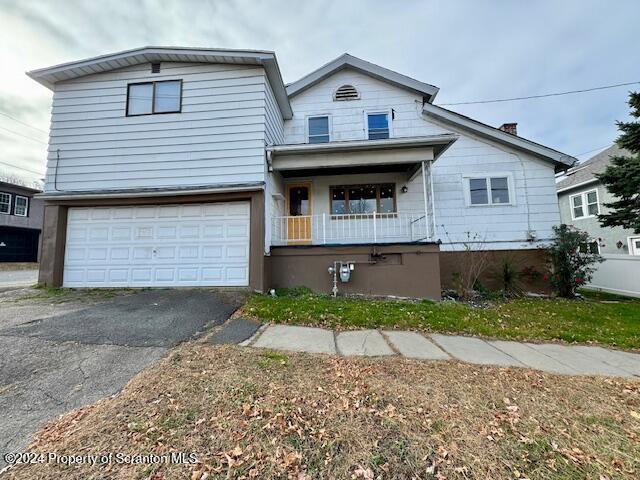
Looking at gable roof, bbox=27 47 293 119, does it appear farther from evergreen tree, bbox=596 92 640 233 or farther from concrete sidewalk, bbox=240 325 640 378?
evergreen tree, bbox=596 92 640 233

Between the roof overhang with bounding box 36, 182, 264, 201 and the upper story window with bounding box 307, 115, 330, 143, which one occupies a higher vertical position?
the upper story window with bounding box 307, 115, 330, 143

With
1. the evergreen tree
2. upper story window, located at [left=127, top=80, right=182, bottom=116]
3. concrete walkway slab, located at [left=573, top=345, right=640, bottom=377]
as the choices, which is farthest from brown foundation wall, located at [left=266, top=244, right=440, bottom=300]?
the evergreen tree

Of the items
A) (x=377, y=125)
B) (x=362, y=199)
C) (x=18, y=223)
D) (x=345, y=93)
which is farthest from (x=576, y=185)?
(x=18, y=223)

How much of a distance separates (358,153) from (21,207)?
28193mm

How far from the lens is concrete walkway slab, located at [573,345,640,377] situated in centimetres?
360

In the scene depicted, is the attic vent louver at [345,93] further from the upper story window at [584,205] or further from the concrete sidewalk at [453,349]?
the upper story window at [584,205]

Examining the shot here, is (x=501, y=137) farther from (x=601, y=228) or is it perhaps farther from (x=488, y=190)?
(x=601, y=228)

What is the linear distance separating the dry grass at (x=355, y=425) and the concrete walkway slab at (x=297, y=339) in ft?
2.45

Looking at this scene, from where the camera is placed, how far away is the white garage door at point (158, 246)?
7.42m

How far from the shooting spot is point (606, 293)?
1004 cm

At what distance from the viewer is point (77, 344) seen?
12.0ft

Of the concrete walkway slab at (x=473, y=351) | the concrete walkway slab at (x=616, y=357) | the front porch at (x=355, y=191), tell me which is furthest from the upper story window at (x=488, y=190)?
the concrete walkway slab at (x=473, y=351)

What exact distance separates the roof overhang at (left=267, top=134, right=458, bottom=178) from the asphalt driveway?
4.28 meters

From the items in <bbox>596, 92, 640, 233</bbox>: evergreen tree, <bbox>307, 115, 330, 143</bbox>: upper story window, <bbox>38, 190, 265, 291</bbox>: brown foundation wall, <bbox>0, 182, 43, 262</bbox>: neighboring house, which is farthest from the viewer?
<bbox>0, 182, 43, 262</bbox>: neighboring house
